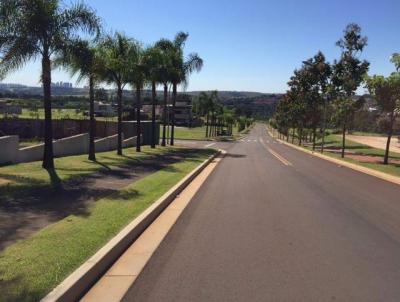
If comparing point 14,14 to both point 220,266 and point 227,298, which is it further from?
point 227,298

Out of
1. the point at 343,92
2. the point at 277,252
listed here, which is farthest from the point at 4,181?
the point at 343,92

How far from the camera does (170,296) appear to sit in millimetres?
6156

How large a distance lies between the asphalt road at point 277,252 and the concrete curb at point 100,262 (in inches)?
21.0

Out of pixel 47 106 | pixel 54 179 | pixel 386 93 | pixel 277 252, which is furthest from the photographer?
pixel 386 93

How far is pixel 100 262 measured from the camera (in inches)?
276

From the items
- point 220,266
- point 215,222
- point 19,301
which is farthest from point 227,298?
point 215,222

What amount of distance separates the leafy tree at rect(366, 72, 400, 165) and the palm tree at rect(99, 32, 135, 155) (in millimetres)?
14356

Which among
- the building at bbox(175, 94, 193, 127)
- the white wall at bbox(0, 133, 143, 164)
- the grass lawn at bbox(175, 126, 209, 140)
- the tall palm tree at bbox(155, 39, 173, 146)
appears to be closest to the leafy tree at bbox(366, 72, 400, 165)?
the tall palm tree at bbox(155, 39, 173, 146)

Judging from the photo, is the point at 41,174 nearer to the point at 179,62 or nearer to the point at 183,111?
the point at 179,62

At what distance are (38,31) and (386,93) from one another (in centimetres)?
2228

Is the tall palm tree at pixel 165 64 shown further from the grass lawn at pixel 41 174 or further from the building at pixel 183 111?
the building at pixel 183 111

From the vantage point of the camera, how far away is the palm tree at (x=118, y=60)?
27.9 meters

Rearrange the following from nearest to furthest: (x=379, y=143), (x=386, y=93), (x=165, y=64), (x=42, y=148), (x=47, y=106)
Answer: (x=47, y=106), (x=42, y=148), (x=386, y=93), (x=165, y=64), (x=379, y=143)

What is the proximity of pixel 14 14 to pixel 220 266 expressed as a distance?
41.9 feet
